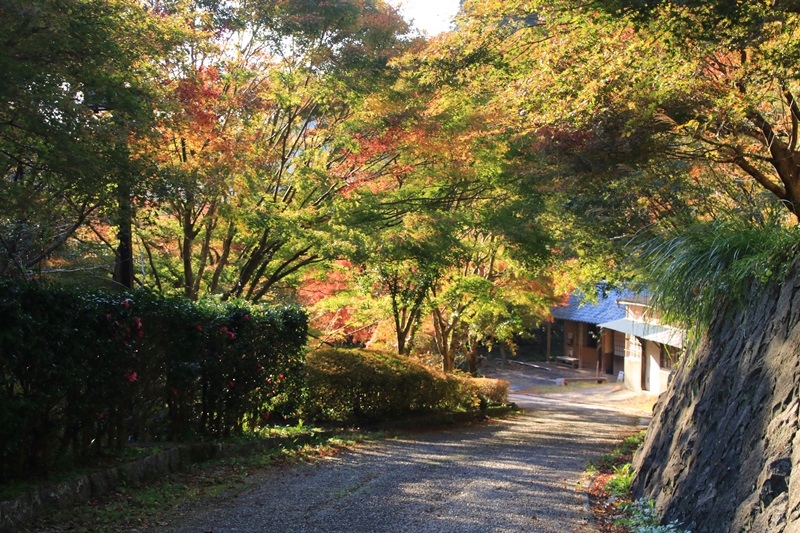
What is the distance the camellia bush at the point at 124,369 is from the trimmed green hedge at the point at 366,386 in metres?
2.43

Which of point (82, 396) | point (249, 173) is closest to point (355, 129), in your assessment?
point (249, 173)

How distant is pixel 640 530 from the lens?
5973 millimetres

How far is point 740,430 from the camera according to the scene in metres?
5.28

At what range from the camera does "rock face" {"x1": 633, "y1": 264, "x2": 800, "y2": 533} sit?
173 inches

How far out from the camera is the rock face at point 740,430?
4390mm

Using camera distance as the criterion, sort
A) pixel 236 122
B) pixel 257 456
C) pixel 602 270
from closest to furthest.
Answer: pixel 257 456
pixel 236 122
pixel 602 270

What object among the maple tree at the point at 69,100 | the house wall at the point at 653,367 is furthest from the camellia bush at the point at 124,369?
the house wall at the point at 653,367

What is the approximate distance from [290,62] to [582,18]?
26.6ft

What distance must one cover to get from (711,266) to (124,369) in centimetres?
577

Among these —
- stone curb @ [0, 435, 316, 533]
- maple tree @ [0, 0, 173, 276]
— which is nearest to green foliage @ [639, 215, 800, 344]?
stone curb @ [0, 435, 316, 533]

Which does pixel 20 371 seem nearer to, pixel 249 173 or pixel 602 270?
pixel 249 173

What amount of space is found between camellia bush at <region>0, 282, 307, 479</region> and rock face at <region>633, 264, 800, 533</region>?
525 centimetres

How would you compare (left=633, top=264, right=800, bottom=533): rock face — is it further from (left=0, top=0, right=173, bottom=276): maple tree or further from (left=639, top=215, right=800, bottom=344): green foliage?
(left=0, top=0, right=173, bottom=276): maple tree

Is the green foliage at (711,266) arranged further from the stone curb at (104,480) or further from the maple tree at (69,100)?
the maple tree at (69,100)
